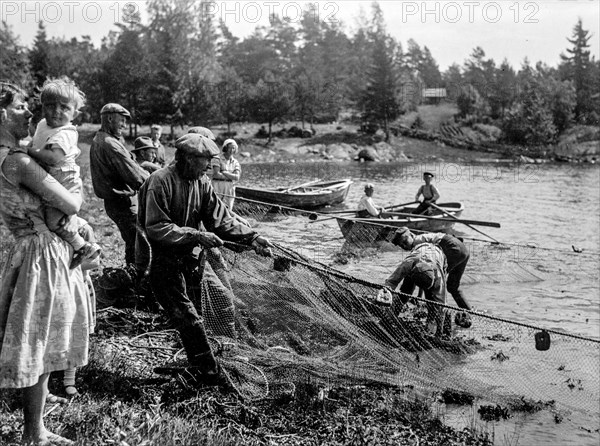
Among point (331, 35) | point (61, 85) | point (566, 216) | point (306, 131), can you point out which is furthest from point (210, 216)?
point (331, 35)

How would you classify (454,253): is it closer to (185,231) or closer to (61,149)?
(185,231)

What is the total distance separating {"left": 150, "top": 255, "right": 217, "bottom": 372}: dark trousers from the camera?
4.59 metres

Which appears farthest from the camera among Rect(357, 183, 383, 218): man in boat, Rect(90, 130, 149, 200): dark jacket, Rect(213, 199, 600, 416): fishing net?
Rect(357, 183, 383, 218): man in boat

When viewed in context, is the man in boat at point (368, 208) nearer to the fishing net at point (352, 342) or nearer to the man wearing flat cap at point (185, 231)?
the fishing net at point (352, 342)

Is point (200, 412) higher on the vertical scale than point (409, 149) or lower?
higher

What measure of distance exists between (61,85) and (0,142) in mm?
463

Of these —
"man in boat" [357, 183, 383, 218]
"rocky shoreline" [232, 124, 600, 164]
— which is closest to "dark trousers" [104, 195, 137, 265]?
"man in boat" [357, 183, 383, 218]

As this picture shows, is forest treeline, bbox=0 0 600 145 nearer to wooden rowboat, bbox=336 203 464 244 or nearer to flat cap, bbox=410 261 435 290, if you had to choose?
wooden rowboat, bbox=336 203 464 244

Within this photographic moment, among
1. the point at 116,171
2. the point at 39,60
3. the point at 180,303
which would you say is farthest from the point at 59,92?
the point at 39,60

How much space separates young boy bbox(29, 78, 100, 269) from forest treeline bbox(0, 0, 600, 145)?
37.5 m

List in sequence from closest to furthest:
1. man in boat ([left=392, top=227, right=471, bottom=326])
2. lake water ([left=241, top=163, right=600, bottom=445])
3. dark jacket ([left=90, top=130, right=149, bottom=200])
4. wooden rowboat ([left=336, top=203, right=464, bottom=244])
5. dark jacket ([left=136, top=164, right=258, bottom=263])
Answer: dark jacket ([left=136, top=164, right=258, bottom=263]), dark jacket ([left=90, top=130, right=149, bottom=200]), man in boat ([left=392, top=227, right=471, bottom=326]), lake water ([left=241, top=163, right=600, bottom=445]), wooden rowboat ([left=336, top=203, right=464, bottom=244])

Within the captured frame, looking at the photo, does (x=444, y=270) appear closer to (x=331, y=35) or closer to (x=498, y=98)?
(x=498, y=98)

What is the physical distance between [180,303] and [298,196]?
47.9 feet

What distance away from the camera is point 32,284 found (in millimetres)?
3273
